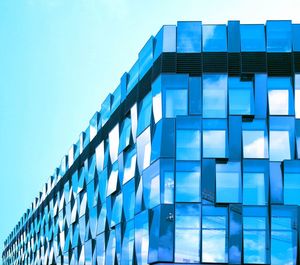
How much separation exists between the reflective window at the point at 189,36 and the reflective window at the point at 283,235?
9855mm

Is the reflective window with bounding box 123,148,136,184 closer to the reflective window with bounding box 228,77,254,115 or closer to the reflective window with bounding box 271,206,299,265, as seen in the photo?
the reflective window with bounding box 228,77,254,115

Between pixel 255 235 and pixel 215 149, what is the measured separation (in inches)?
192

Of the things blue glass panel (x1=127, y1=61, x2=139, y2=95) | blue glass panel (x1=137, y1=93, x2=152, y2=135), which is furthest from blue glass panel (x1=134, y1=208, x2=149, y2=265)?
blue glass panel (x1=127, y1=61, x2=139, y2=95)

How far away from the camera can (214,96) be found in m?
33.4

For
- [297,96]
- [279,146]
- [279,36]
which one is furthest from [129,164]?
[279,36]

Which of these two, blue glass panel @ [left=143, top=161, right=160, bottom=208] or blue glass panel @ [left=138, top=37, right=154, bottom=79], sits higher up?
blue glass panel @ [left=138, top=37, right=154, bottom=79]

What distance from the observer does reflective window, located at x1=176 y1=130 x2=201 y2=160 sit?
32344 mm

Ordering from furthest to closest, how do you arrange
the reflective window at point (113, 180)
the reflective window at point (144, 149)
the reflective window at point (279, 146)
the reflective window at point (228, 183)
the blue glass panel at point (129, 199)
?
the reflective window at point (113, 180)
the blue glass panel at point (129, 199)
the reflective window at point (144, 149)
the reflective window at point (279, 146)
the reflective window at point (228, 183)

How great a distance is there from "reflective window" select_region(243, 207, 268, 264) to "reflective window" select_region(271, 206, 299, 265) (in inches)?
17.4

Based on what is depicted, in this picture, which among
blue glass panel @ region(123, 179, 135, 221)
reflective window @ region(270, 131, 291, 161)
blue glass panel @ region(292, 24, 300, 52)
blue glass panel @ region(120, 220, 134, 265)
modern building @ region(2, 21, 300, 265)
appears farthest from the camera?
blue glass panel @ region(123, 179, 135, 221)

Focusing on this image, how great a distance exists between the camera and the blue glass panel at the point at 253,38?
3400 centimetres

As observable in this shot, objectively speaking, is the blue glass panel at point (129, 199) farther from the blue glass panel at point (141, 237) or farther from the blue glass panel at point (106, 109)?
the blue glass panel at point (106, 109)

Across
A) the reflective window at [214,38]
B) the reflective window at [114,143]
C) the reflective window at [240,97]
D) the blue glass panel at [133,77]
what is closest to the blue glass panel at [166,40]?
the reflective window at [214,38]

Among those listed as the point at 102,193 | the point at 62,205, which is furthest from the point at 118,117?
the point at 62,205
